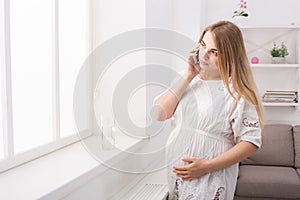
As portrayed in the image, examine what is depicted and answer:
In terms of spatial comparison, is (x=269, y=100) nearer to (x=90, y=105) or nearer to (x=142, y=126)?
(x=142, y=126)

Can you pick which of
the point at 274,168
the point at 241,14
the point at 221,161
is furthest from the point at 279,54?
the point at 221,161

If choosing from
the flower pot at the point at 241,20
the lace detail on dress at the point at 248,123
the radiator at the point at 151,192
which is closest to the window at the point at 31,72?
the radiator at the point at 151,192

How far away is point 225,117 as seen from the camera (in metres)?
1.85

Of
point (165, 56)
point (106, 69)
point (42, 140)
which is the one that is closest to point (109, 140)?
point (42, 140)

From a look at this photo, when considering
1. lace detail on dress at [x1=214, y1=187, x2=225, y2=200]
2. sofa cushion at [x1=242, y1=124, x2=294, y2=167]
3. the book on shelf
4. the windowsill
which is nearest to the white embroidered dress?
lace detail on dress at [x1=214, y1=187, x2=225, y2=200]

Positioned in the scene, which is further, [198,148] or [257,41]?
[257,41]

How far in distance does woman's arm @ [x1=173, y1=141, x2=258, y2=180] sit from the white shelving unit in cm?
217

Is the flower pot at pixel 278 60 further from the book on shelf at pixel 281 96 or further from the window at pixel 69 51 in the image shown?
the window at pixel 69 51

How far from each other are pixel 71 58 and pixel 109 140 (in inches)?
20.9

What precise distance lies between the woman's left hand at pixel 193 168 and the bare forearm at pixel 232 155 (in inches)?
0.9

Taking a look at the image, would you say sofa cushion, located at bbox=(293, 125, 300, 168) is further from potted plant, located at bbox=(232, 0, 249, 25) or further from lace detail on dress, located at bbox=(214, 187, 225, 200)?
lace detail on dress, located at bbox=(214, 187, 225, 200)

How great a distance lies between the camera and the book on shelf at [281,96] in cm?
386

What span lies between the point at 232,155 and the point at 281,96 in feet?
7.13

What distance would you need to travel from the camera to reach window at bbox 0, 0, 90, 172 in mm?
1944
